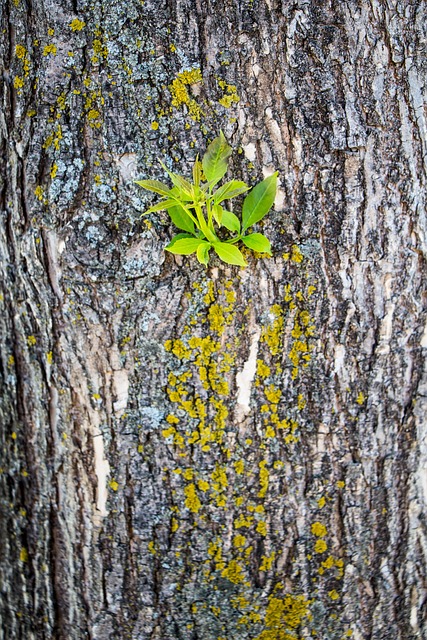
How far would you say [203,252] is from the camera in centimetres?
128

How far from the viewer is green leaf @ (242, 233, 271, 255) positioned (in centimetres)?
130

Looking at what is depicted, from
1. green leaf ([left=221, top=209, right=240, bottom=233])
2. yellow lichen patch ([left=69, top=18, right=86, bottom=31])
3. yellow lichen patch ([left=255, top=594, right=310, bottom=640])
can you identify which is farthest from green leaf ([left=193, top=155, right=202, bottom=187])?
yellow lichen patch ([left=255, top=594, right=310, bottom=640])

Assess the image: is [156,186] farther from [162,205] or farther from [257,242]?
[257,242]

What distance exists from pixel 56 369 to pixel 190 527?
574mm

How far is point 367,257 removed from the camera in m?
1.42

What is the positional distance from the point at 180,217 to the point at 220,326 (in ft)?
0.98

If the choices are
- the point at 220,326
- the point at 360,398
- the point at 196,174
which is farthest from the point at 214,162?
the point at 360,398

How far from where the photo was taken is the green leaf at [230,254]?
1279 millimetres

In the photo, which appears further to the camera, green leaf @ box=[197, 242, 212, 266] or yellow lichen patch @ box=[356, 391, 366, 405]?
yellow lichen patch @ box=[356, 391, 366, 405]

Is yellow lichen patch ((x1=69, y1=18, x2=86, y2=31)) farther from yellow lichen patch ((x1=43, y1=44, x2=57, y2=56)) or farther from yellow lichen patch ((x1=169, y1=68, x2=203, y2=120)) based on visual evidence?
yellow lichen patch ((x1=169, y1=68, x2=203, y2=120))

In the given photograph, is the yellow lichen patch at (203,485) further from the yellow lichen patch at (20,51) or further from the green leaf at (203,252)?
the yellow lichen patch at (20,51)

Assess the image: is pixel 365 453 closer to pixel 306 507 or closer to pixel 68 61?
pixel 306 507

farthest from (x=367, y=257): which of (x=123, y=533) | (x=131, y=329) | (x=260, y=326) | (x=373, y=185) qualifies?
(x=123, y=533)

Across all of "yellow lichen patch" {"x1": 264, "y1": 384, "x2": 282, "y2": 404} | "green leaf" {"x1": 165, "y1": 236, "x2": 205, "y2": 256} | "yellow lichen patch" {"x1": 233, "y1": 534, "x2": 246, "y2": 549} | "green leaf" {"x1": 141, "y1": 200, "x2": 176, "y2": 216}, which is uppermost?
"green leaf" {"x1": 141, "y1": 200, "x2": 176, "y2": 216}
